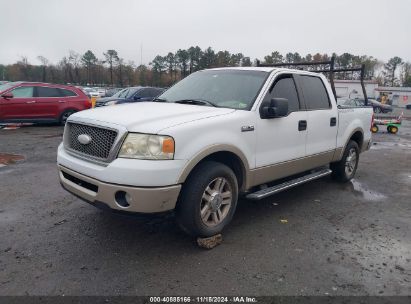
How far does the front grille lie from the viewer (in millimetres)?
3285

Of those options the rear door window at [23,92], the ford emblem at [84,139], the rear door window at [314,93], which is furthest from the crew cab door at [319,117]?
the rear door window at [23,92]

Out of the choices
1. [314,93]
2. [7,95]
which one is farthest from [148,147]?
[7,95]

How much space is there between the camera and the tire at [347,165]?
20.1 ft

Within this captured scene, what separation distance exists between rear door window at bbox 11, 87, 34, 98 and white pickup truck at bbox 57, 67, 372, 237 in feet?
32.0

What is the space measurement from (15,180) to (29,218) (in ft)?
6.58

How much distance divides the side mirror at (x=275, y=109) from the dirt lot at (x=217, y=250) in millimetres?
1367

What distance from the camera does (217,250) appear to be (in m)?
3.58

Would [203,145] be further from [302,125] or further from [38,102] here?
[38,102]

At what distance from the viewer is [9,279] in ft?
9.66

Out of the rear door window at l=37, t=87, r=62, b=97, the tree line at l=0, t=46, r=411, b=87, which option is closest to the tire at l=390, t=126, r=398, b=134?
the rear door window at l=37, t=87, r=62, b=97

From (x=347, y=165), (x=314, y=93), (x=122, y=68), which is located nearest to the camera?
(x=314, y=93)

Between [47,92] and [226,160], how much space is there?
37.3ft

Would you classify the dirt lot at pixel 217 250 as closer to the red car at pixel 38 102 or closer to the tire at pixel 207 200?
the tire at pixel 207 200

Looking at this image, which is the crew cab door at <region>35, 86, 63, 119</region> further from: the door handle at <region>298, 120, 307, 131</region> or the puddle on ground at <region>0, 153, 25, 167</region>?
the door handle at <region>298, 120, 307, 131</region>
